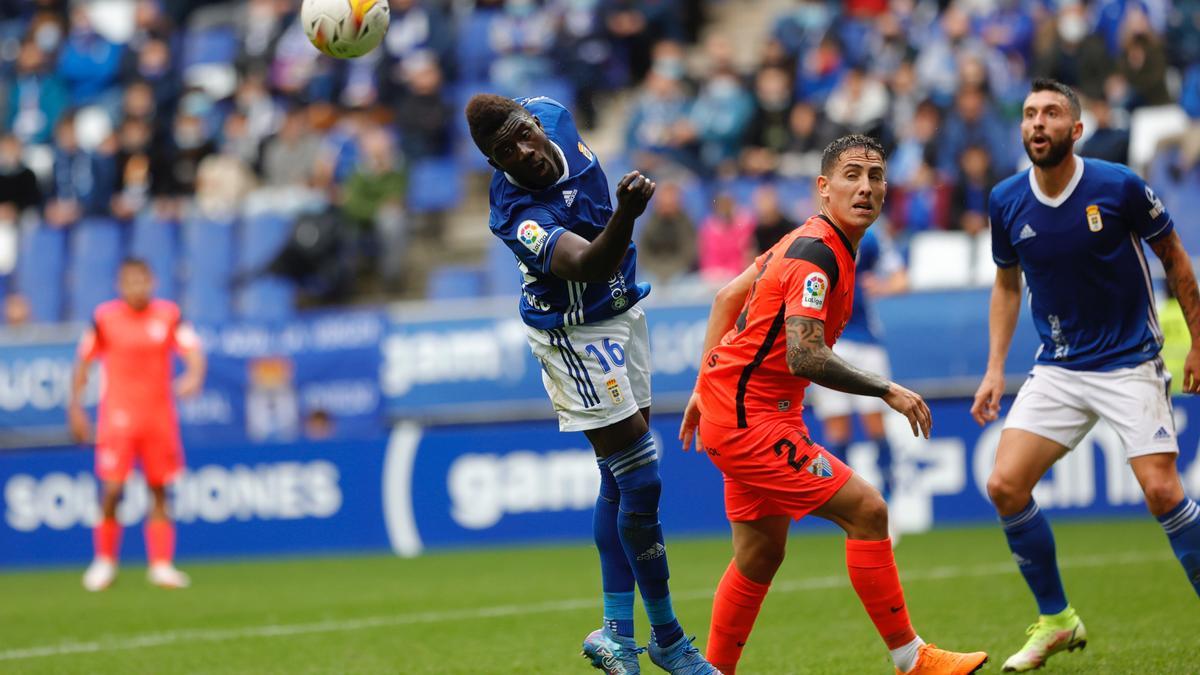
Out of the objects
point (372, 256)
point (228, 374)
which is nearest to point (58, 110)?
point (372, 256)

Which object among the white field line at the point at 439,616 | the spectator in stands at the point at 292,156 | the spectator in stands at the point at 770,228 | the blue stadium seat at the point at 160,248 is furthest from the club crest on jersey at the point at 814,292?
the spectator in stands at the point at 292,156

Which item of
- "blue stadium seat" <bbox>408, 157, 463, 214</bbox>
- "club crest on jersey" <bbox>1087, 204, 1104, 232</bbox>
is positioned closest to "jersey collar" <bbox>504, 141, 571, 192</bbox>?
"club crest on jersey" <bbox>1087, 204, 1104, 232</bbox>

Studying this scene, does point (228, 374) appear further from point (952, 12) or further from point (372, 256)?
point (952, 12)

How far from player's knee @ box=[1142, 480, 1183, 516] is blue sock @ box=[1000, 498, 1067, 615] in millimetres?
449

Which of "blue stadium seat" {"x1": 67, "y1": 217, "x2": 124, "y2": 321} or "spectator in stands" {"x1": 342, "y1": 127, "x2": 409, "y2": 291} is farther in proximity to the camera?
"blue stadium seat" {"x1": 67, "y1": 217, "x2": 124, "y2": 321}

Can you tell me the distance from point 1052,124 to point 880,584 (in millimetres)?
2089

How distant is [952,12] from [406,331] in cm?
713

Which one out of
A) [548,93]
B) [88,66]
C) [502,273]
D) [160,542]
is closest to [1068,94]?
[160,542]

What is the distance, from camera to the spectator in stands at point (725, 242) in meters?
14.8

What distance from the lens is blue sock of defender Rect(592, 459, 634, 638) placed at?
251 inches

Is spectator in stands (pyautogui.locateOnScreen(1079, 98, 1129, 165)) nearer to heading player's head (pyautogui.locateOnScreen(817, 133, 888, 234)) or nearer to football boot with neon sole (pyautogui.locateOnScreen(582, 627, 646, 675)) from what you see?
heading player's head (pyautogui.locateOnScreen(817, 133, 888, 234))

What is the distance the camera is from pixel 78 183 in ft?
63.4

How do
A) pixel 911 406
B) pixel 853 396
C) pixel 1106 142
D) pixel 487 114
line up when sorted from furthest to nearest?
1. pixel 1106 142
2. pixel 853 396
3. pixel 487 114
4. pixel 911 406

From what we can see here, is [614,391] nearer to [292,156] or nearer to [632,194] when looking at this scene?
[632,194]
